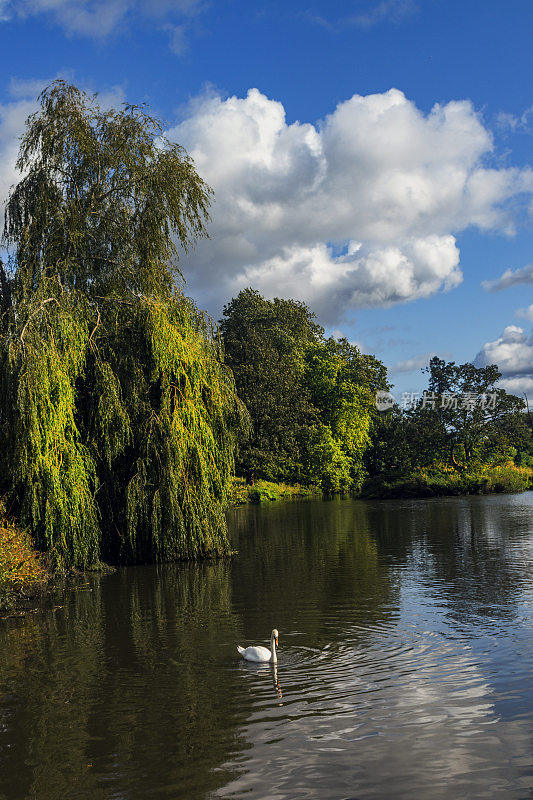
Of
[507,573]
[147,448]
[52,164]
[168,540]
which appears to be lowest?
[507,573]

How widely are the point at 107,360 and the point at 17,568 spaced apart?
22.3ft

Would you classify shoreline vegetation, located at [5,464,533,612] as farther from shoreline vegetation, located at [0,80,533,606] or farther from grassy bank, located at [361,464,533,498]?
shoreline vegetation, located at [0,80,533,606]

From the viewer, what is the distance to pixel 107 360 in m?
19.6

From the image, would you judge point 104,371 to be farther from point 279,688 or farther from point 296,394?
point 296,394

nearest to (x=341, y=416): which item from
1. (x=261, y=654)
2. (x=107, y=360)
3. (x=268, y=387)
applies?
(x=268, y=387)

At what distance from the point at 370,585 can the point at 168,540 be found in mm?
6115

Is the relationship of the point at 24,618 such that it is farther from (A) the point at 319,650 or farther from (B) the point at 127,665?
(A) the point at 319,650

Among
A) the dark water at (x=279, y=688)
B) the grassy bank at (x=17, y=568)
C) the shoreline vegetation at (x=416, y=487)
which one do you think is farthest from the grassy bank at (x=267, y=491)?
the grassy bank at (x=17, y=568)

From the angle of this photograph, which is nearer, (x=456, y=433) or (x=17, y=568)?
(x=17, y=568)

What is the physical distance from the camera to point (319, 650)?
11.3 m

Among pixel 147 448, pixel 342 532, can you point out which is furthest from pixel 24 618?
pixel 342 532

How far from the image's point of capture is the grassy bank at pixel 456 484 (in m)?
50.1

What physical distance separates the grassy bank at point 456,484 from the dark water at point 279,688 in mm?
31991

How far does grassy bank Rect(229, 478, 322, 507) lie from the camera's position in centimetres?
5131
